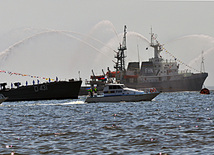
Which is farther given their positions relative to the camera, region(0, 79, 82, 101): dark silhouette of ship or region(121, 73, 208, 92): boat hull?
region(121, 73, 208, 92): boat hull

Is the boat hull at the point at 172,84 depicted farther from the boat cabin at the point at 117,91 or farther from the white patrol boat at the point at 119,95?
the boat cabin at the point at 117,91

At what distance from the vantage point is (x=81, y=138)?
24.5 metres

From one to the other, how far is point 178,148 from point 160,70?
540 feet

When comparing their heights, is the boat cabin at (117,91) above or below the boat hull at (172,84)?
below

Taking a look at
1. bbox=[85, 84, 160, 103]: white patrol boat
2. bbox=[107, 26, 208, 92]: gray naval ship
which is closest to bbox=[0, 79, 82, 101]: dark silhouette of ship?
bbox=[85, 84, 160, 103]: white patrol boat

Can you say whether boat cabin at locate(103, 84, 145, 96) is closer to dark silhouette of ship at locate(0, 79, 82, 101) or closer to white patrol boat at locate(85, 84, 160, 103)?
white patrol boat at locate(85, 84, 160, 103)

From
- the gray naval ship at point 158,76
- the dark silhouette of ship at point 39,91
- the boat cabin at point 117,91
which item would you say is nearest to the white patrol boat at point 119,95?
the boat cabin at point 117,91

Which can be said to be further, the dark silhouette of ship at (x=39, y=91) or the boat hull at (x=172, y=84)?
the boat hull at (x=172, y=84)

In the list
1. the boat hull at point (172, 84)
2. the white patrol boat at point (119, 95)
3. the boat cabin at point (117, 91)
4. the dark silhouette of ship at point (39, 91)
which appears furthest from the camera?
the boat hull at point (172, 84)

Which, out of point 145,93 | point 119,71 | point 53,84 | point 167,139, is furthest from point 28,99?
point 119,71

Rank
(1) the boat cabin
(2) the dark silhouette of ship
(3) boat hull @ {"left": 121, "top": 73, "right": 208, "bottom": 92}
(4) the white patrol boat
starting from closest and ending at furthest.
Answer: (4) the white patrol boat
(1) the boat cabin
(2) the dark silhouette of ship
(3) boat hull @ {"left": 121, "top": 73, "right": 208, "bottom": 92}

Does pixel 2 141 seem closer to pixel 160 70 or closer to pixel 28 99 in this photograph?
pixel 28 99

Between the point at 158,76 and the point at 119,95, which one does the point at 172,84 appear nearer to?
the point at 158,76

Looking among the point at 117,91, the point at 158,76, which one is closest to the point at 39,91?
the point at 117,91
